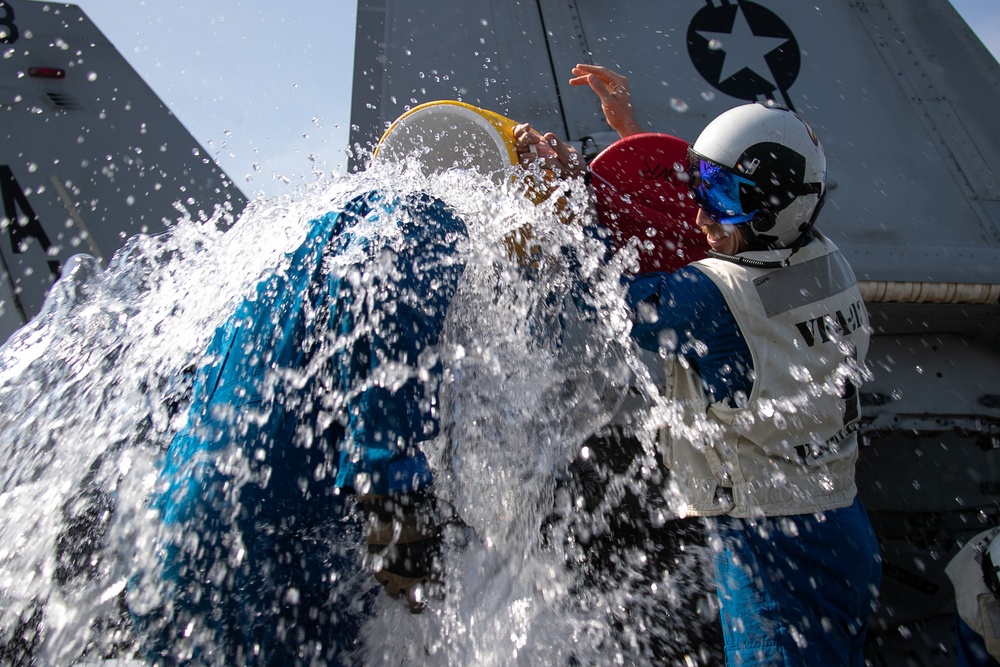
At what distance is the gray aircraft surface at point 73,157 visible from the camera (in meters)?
2.89

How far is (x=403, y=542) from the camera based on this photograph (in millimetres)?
1452

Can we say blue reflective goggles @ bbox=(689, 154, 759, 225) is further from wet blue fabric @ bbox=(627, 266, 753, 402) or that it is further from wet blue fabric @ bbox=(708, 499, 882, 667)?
wet blue fabric @ bbox=(708, 499, 882, 667)

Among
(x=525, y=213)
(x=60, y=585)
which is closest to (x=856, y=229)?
(x=525, y=213)

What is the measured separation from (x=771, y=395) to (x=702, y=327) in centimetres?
23

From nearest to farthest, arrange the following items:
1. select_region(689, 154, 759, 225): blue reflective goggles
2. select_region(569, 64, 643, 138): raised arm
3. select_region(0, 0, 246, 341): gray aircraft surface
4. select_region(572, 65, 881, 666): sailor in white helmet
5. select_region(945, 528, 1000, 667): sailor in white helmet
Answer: select_region(572, 65, 881, 666): sailor in white helmet → select_region(689, 154, 759, 225): blue reflective goggles → select_region(945, 528, 1000, 667): sailor in white helmet → select_region(569, 64, 643, 138): raised arm → select_region(0, 0, 246, 341): gray aircraft surface

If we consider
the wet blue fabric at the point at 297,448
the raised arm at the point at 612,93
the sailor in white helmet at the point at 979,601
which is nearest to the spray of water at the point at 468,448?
the wet blue fabric at the point at 297,448

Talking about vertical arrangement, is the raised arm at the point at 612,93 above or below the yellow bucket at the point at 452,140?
below

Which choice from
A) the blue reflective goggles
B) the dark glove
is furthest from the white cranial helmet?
the dark glove

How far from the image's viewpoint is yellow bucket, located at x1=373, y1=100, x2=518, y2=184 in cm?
202

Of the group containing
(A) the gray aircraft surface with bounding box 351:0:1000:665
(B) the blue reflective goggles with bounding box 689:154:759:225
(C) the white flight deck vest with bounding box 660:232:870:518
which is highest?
(B) the blue reflective goggles with bounding box 689:154:759:225

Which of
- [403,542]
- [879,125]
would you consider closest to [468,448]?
[403,542]

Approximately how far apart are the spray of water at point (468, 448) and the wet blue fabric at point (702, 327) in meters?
0.13

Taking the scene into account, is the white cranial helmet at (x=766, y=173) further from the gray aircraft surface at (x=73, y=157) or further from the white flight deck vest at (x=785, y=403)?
the gray aircraft surface at (x=73, y=157)

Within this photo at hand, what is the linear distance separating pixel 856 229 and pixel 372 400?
253 cm
